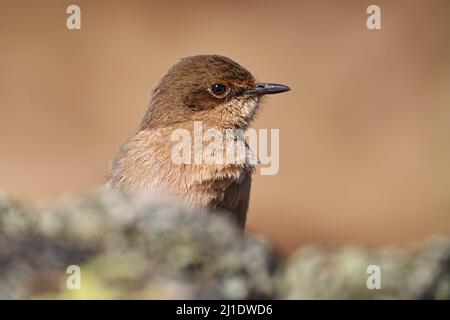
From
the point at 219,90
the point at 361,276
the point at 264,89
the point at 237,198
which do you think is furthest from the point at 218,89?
the point at 361,276

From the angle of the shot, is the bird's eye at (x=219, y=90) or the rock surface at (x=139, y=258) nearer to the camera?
the rock surface at (x=139, y=258)

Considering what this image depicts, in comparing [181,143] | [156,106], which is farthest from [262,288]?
[156,106]

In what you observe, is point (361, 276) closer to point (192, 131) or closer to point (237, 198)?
point (237, 198)

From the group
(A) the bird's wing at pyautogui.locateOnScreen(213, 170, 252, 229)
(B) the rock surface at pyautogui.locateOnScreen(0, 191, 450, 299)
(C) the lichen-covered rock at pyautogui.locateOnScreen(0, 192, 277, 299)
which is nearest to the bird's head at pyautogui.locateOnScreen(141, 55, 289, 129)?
(A) the bird's wing at pyautogui.locateOnScreen(213, 170, 252, 229)

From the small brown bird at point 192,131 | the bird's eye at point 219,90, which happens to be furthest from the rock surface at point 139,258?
the bird's eye at point 219,90

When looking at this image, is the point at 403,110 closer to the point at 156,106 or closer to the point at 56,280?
the point at 156,106

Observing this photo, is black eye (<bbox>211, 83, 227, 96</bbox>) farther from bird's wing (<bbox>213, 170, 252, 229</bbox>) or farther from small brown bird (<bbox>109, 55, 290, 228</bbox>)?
bird's wing (<bbox>213, 170, 252, 229</bbox>)

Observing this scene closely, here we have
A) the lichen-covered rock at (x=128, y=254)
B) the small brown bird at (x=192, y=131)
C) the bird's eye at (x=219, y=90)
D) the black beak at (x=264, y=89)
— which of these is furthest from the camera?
the black beak at (x=264, y=89)

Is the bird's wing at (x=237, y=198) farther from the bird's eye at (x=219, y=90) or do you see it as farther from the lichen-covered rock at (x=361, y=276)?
the lichen-covered rock at (x=361, y=276)
